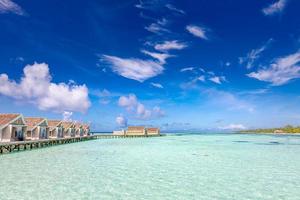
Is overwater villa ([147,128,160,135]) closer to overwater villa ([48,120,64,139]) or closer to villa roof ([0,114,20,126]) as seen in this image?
overwater villa ([48,120,64,139])

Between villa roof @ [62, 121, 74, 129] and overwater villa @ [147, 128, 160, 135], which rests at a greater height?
villa roof @ [62, 121, 74, 129]

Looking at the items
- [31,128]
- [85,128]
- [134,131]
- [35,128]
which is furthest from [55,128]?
[134,131]

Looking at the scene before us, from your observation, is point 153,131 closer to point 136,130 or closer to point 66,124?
point 136,130

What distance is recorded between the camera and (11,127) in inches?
1476

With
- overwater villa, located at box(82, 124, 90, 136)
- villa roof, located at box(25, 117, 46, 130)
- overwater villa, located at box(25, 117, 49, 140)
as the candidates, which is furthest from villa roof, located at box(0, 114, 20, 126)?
overwater villa, located at box(82, 124, 90, 136)

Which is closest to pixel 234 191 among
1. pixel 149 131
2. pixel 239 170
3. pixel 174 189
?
pixel 174 189

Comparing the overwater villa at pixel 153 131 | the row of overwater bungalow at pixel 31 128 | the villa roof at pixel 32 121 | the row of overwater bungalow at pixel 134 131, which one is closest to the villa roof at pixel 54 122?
the row of overwater bungalow at pixel 31 128

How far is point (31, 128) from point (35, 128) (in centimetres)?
104

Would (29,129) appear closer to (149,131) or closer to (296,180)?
(296,180)

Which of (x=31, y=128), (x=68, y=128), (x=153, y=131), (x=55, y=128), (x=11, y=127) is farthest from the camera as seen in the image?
(x=153, y=131)

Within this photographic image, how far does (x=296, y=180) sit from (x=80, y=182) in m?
13.9

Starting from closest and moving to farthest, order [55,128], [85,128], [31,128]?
[31,128] < [55,128] < [85,128]

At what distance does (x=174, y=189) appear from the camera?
15.6m

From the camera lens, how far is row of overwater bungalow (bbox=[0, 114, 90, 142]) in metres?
37.3
